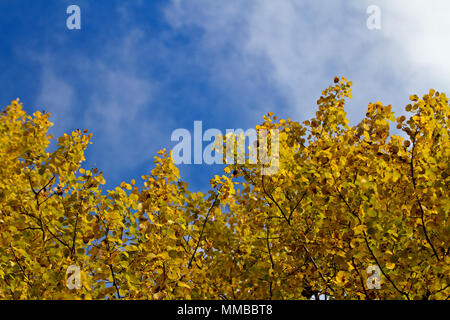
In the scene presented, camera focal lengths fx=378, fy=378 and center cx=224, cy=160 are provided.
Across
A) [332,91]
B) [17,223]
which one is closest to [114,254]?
[17,223]

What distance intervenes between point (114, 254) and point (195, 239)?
1.29 m

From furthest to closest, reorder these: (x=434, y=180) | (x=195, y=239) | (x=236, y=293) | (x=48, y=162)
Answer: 1. (x=236, y=293)
2. (x=195, y=239)
3. (x=48, y=162)
4. (x=434, y=180)

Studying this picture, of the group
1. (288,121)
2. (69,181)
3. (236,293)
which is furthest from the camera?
(288,121)

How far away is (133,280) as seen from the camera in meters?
4.41

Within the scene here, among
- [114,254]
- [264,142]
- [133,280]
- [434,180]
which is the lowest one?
[133,280]

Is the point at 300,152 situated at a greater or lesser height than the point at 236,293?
greater

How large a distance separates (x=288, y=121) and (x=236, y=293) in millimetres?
3594
